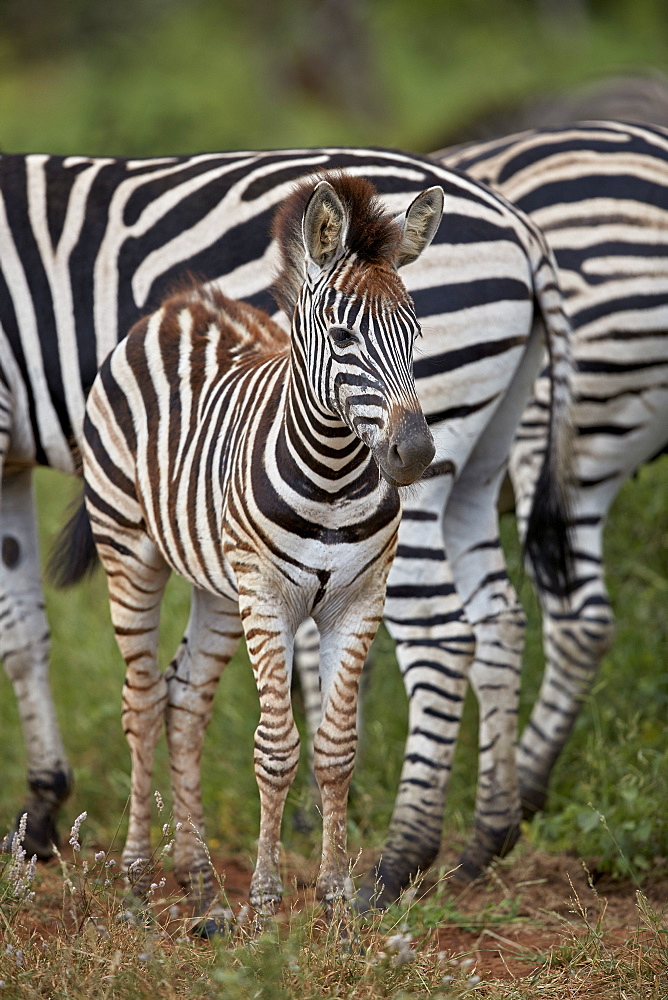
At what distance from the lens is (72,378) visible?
4414 millimetres

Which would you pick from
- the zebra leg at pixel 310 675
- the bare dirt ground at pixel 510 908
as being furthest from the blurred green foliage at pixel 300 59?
the bare dirt ground at pixel 510 908

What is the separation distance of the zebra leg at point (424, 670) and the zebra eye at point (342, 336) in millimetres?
1377

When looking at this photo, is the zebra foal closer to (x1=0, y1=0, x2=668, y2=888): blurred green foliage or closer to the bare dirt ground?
the bare dirt ground

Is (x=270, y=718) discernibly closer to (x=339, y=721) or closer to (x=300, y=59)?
(x=339, y=721)

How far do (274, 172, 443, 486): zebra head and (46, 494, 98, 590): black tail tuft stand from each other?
5.15ft

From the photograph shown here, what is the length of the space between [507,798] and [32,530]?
2357mm

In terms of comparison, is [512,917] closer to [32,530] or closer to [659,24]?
[32,530]

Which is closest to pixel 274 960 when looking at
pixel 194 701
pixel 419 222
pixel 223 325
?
pixel 194 701

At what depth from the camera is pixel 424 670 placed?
4.04 metres

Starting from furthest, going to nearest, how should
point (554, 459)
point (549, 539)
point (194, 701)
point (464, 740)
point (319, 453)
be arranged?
point (464, 740), point (549, 539), point (554, 459), point (194, 701), point (319, 453)

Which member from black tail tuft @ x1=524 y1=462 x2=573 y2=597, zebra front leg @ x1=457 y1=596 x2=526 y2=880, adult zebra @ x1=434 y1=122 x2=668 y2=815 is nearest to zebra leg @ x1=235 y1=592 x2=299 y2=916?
zebra front leg @ x1=457 y1=596 x2=526 y2=880

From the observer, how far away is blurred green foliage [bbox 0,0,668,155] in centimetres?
1753

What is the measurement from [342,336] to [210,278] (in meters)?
1.64

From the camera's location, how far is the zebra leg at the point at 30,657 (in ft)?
15.5
